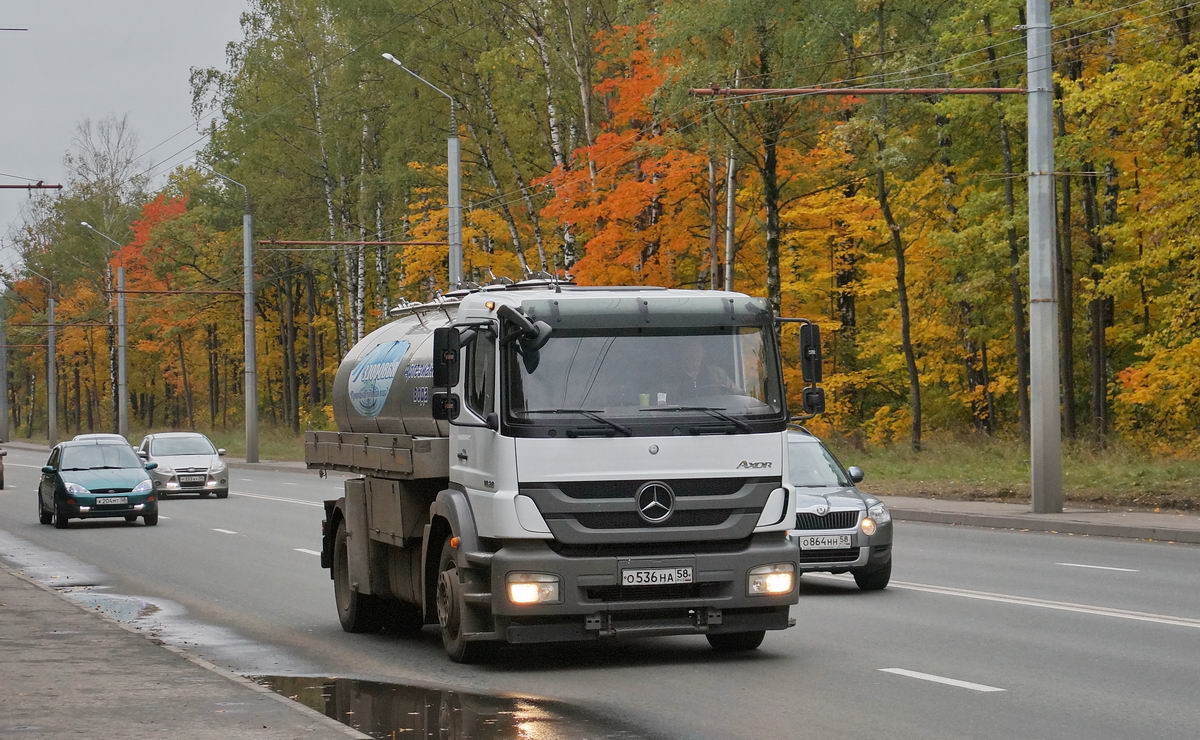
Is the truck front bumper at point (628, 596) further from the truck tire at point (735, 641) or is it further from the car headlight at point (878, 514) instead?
Result: the car headlight at point (878, 514)

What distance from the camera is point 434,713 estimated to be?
9805 mm

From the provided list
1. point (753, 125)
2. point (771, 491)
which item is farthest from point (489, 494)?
point (753, 125)

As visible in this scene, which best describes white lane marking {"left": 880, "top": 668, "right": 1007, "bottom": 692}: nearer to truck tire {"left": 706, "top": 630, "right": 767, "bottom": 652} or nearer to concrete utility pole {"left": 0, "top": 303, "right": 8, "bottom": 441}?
truck tire {"left": 706, "top": 630, "right": 767, "bottom": 652}

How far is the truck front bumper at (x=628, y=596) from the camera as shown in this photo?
36.6ft

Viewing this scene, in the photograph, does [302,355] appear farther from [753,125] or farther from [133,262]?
[753,125]

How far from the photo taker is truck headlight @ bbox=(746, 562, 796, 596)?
452 inches

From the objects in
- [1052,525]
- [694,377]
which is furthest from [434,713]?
[1052,525]

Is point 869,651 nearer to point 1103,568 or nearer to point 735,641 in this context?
point 735,641

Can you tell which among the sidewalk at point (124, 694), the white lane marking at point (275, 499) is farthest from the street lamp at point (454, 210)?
the sidewalk at point (124, 694)

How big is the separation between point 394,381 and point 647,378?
2.97 m

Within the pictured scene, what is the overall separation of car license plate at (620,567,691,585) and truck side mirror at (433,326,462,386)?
6.03 feet

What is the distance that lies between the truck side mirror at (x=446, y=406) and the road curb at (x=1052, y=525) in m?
13.3

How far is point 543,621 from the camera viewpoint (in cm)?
1139

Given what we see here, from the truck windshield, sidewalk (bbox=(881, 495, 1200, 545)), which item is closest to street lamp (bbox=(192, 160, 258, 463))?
sidewalk (bbox=(881, 495, 1200, 545))
